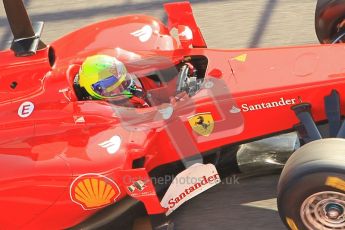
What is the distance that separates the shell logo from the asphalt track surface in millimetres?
607

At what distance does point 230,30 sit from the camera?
6891 mm

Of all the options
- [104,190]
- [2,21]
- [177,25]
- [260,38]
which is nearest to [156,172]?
[104,190]

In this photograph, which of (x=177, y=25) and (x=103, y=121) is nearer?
(x=103, y=121)

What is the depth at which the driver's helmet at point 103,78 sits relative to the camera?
4.43m

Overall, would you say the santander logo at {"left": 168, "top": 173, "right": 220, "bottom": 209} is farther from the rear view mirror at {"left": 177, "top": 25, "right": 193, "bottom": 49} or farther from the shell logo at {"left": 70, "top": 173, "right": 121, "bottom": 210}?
the rear view mirror at {"left": 177, "top": 25, "right": 193, "bottom": 49}

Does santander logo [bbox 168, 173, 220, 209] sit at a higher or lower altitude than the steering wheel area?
lower

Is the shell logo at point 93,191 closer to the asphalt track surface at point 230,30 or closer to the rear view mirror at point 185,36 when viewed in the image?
the asphalt track surface at point 230,30

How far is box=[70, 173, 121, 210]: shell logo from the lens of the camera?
163 inches

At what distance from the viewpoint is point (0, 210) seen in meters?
4.18

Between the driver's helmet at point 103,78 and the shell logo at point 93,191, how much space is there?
0.61m

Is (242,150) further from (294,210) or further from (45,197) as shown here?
(45,197)

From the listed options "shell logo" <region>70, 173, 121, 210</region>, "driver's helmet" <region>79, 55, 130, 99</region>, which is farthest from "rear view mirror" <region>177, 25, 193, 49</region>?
"shell logo" <region>70, 173, 121, 210</region>

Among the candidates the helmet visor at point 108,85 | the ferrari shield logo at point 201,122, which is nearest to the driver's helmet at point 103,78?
the helmet visor at point 108,85

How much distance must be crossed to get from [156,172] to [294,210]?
1.01 metres
